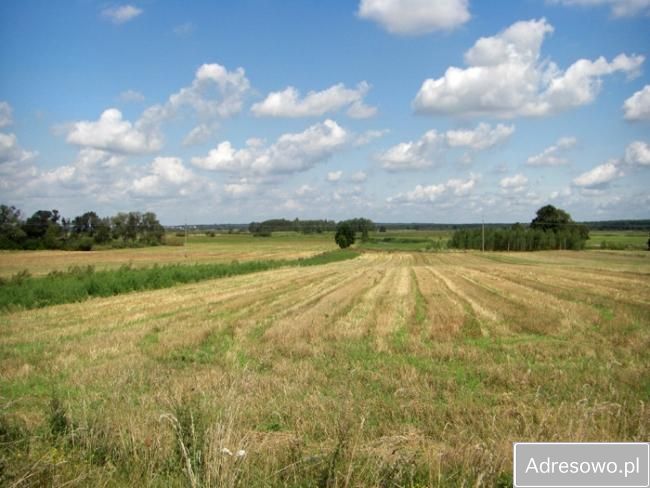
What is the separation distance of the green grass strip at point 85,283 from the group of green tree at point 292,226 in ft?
407

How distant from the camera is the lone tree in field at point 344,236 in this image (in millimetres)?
119438

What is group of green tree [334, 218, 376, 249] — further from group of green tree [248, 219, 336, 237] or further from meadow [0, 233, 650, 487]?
meadow [0, 233, 650, 487]

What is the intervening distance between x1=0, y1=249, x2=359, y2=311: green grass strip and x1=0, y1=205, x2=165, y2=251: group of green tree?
60.0ft

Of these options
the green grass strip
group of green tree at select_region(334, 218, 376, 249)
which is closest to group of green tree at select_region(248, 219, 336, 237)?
group of green tree at select_region(334, 218, 376, 249)

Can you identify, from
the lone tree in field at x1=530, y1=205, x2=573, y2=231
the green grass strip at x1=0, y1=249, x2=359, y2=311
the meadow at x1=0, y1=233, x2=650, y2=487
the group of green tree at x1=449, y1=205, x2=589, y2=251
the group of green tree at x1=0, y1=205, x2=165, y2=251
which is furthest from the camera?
the lone tree in field at x1=530, y1=205, x2=573, y2=231

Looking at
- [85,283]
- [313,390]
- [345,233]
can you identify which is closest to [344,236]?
[345,233]

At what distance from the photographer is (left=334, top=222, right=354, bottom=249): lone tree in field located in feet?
A: 392

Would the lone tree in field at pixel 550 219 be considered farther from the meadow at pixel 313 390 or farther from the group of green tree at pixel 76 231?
the meadow at pixel 313 390

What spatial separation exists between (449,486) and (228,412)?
89.0 inches

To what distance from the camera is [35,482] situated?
13.4 feet

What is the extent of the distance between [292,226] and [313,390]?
177819 millimetres

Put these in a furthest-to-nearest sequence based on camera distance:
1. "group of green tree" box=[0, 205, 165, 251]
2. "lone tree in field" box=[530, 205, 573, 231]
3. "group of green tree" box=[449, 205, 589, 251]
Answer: "lone tree in field" box=[530, 205, 573, 231]
"group of green tree" box=[449, 205, 589, 251]
"group of green tree" box=[0, 205, 165, 251]

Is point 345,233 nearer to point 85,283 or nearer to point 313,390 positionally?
point 85,283

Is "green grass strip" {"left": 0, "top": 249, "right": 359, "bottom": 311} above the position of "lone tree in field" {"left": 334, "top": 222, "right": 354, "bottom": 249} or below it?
below
